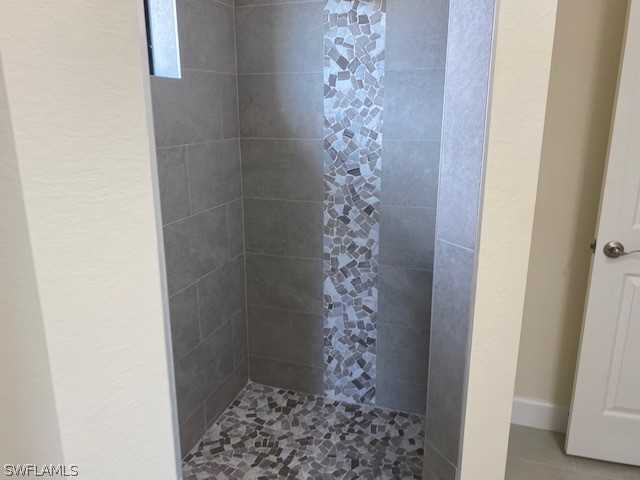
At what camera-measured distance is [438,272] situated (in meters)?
1.34

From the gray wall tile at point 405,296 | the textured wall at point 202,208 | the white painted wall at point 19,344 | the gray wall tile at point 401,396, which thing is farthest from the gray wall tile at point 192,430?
the white painted wall at point 19,344

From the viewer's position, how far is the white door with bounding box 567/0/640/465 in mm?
1884

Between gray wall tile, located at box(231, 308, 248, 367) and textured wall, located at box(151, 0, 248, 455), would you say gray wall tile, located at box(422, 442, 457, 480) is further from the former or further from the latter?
gray wall tile, located at box(231, 308, 248, 367)

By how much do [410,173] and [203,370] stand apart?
1.37 meters

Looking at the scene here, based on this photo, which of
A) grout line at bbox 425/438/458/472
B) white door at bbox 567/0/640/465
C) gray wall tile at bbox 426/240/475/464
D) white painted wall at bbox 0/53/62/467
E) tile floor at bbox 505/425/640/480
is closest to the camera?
white painted wall at bbox 0/53/62/467

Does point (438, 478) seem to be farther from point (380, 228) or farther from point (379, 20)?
point (379, 20)

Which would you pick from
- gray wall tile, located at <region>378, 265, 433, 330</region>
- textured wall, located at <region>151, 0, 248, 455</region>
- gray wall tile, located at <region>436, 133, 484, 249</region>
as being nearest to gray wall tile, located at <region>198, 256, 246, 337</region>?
textured wall, located at <region>151, 0, 248, 455</region>

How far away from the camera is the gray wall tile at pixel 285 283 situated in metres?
2.61

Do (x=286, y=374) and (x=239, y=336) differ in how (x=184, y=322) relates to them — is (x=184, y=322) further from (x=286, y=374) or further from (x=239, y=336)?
(x=286, y=374)

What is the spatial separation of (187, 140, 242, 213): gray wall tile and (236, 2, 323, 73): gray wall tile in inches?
16.8

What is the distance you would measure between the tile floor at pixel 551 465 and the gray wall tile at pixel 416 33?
1.79 m

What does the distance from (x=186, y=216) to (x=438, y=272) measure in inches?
48.8

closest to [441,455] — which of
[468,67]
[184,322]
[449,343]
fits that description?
[449,343]

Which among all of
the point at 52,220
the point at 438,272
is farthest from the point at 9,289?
the point at 438,272
